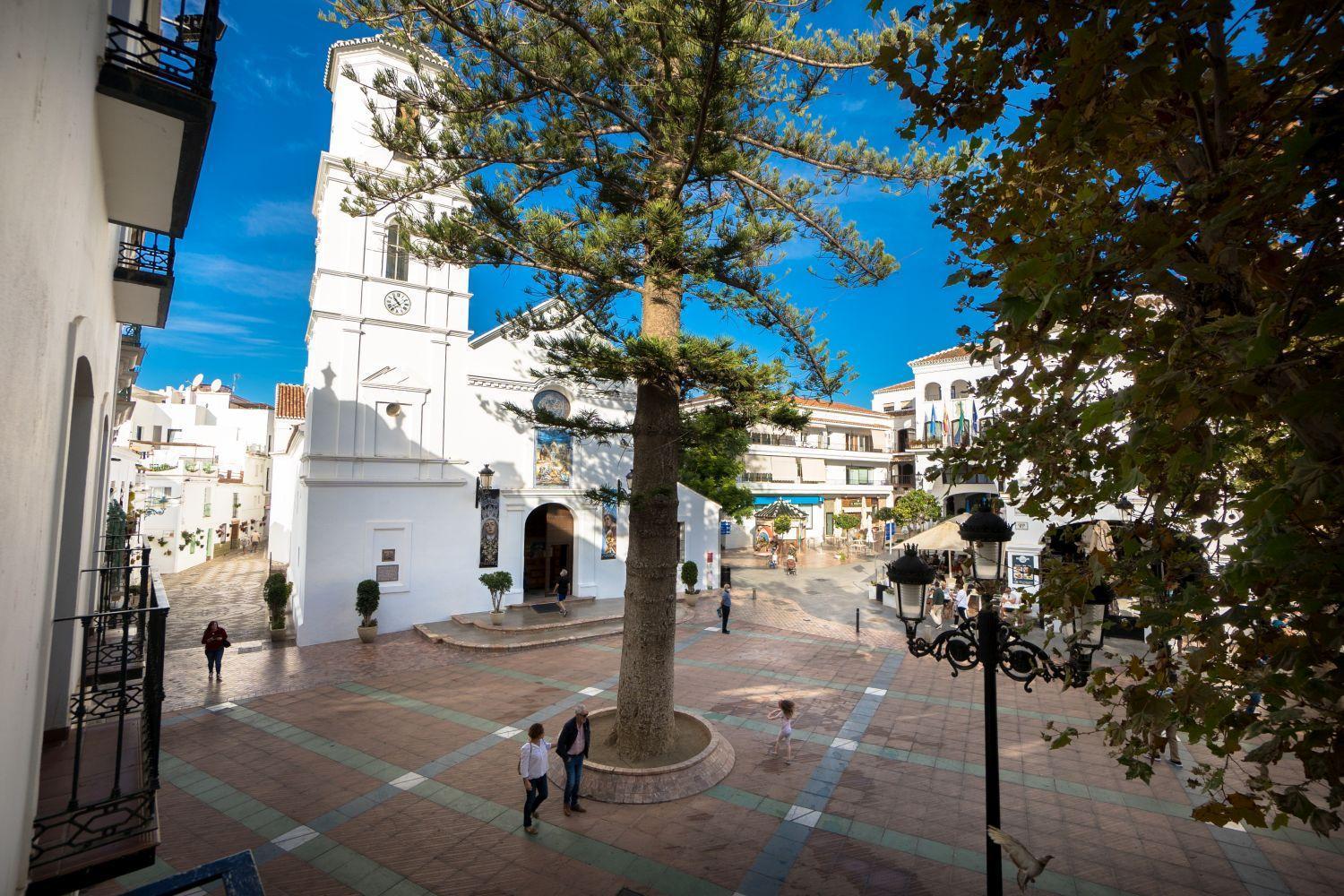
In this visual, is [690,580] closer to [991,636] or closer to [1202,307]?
[991,636]

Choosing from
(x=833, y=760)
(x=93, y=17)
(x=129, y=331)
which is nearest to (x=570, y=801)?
(x=833, y=760)

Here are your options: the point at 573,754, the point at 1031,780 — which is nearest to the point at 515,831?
the point at 573,754

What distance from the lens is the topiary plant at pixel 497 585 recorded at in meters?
17.5

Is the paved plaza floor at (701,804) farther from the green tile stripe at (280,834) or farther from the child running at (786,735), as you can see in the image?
the child running at (786,735)

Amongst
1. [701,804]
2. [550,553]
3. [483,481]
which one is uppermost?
[483,481]

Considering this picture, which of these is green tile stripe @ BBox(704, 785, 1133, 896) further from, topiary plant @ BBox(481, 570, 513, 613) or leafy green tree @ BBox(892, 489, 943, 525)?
leafy green tree @ BBox(892, 489, 943, 525)

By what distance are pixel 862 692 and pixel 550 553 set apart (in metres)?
12.9

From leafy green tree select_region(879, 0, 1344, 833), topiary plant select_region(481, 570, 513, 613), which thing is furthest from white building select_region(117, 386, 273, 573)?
leafy green tree select_region(879, 0, 1344, 833)

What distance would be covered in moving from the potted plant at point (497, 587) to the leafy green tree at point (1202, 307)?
16.2 meters

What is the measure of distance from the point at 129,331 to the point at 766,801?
14.7 m

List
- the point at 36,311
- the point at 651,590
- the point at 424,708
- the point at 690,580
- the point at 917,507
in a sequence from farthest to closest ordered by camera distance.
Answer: the point at 917,507 → the point at 690,580 → the point at 424,708 → the point at 651,590 → the point at 36,311

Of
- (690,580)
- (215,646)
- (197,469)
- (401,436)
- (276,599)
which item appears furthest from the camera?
(197,469)

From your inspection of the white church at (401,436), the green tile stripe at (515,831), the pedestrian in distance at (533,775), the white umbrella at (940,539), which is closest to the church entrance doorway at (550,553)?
the white church at (401,436)

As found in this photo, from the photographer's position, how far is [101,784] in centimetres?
452
